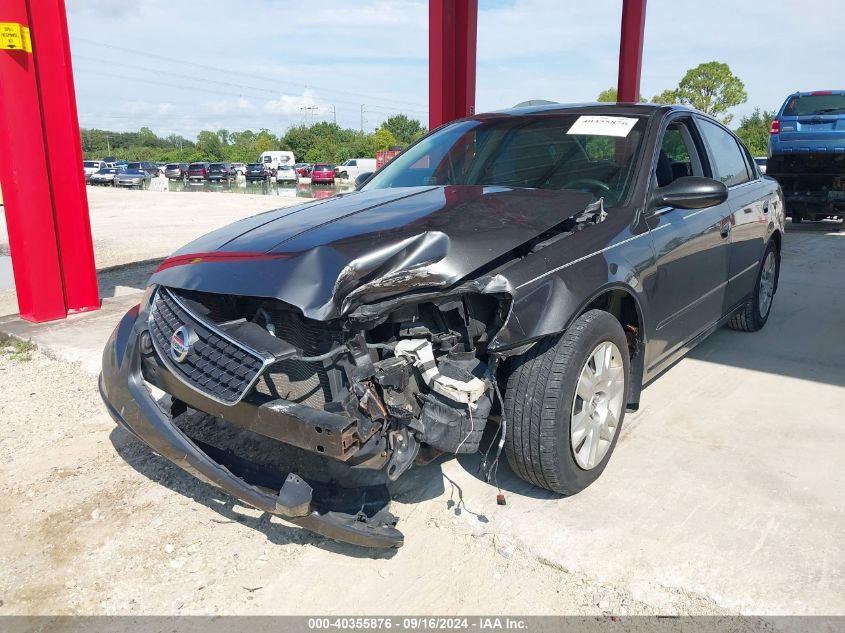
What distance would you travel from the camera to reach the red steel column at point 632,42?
893cm

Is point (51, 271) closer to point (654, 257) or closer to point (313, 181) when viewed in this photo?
point (654, 257)

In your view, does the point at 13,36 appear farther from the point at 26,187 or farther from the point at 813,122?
the point at 813,122

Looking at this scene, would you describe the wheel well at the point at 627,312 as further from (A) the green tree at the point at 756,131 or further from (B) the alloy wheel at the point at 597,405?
(A) the green tree at the point at 756,131

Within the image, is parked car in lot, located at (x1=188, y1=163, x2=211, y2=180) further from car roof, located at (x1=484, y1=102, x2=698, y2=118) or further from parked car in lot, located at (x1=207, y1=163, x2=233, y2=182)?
car roof, located at (x1=484, y1=102, x2=698, y2=118)

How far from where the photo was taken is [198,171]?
4894 cm

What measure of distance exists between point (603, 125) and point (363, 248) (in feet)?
6.24

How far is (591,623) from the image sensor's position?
221 centimetres

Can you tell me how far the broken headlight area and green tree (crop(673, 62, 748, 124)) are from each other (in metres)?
61.0

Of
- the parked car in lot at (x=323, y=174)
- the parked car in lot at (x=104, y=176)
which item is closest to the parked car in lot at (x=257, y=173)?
the parked car in lot at (x=323, y=174)

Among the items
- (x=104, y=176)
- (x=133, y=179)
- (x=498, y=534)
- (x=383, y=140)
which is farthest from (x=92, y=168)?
(x=498, y=534)

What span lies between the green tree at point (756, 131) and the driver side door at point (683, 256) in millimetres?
45673

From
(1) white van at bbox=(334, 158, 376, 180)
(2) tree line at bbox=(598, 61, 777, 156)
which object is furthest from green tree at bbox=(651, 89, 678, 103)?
(1) white van at bbox=(334, 158, 376, 180)

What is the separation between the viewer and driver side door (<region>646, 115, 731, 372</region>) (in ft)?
11.0

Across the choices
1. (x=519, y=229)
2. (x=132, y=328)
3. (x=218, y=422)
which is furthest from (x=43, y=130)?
(x=519, y=229)
